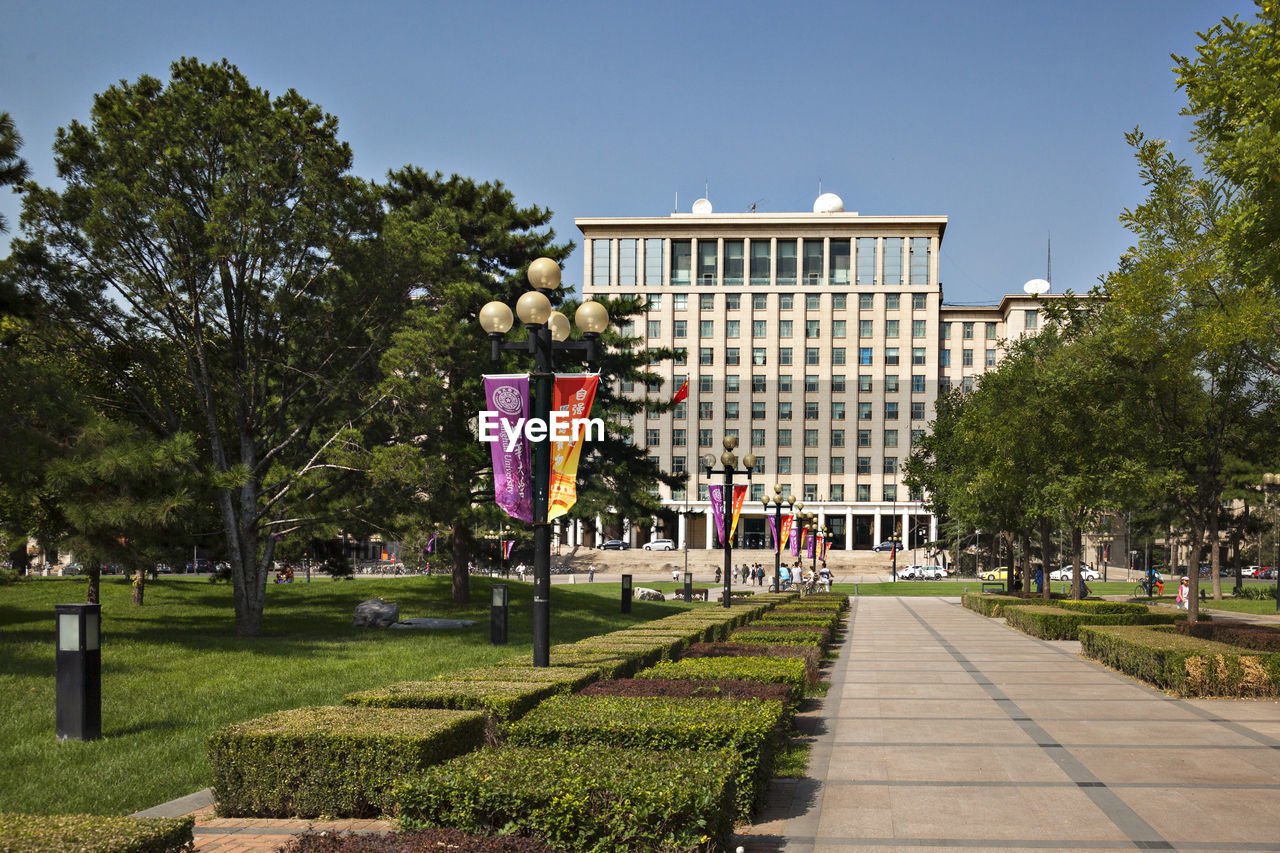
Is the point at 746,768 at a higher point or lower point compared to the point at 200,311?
lower

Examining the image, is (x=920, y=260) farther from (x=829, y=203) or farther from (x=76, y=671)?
(x=76, y=671)

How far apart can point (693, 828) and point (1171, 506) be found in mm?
68253

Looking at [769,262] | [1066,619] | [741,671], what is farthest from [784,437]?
[741,671]

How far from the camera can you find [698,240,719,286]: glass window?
114 metres

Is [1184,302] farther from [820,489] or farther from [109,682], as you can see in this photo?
[820,489]

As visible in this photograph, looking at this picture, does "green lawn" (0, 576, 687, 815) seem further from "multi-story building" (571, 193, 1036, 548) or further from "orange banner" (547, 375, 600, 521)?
"multi-story building" (571, 193, 1036, 548)

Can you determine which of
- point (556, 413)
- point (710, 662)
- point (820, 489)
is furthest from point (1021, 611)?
point (820, 489)

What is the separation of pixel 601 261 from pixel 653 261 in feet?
17.9

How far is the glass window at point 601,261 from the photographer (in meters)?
113

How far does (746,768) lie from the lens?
27.1ft

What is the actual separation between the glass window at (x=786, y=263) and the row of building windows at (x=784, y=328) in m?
4.30

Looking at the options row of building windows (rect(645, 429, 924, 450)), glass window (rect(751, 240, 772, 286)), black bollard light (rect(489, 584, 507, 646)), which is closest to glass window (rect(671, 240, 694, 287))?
glass window (rect(751, 240, 772, 286))

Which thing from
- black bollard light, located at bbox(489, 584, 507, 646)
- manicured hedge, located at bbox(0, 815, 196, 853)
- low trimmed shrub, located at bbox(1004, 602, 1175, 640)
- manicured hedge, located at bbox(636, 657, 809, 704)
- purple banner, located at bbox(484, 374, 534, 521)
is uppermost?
purple banner, located at bbox(484, 374, 534, 521)

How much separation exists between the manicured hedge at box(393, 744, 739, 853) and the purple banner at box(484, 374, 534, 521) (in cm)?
545
